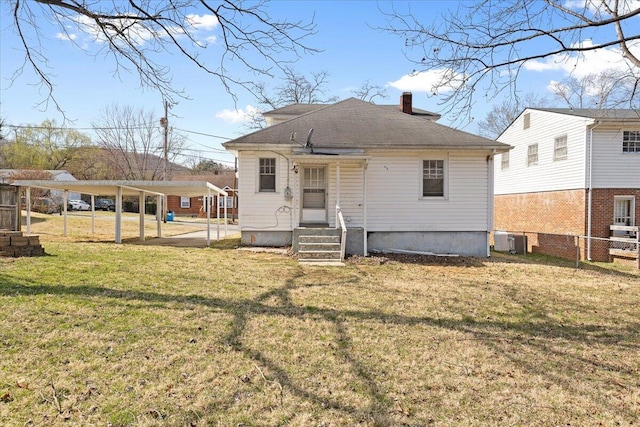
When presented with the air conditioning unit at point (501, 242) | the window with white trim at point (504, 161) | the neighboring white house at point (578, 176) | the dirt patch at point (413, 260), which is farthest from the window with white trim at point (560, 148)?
the dirt patch at point (413, 260)

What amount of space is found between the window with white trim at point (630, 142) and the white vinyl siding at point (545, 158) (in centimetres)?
172

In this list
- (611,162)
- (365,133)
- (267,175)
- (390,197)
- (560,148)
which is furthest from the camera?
(560,148)

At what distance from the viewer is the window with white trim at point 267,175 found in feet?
43.0

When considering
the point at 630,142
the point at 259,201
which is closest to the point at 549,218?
the point at 630,142

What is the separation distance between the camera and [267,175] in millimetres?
13117

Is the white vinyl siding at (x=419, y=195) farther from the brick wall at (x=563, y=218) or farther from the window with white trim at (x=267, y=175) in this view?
the brick wall at (x=563, y=218)

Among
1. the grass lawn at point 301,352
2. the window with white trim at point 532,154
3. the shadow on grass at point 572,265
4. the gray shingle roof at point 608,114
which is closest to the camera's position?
the grass lawn at point 301,352

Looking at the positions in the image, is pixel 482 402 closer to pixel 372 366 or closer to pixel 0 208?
pixel 372 366

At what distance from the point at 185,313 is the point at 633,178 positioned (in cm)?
1827

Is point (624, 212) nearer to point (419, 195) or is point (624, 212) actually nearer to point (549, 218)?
Answer: point (549, 218)

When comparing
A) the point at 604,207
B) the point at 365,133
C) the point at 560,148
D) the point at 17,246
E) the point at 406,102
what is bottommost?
the point at 17,246

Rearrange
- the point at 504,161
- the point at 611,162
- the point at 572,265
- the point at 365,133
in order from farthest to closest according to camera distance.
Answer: the point at 504,161
the point at 611,162
the point at 572,265
the point at 365,133

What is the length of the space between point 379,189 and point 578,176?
9363 millimetres

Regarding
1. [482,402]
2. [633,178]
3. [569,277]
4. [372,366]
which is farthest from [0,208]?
[633,178]
